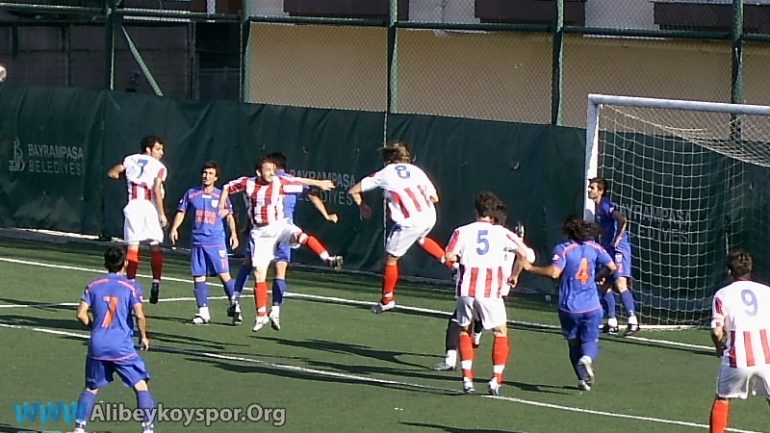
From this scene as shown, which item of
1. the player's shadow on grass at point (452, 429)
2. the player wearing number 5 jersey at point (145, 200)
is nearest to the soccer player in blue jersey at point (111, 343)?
the player's shadow on grass at point (452, 429)

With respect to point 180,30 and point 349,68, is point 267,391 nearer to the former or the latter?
point 349,68

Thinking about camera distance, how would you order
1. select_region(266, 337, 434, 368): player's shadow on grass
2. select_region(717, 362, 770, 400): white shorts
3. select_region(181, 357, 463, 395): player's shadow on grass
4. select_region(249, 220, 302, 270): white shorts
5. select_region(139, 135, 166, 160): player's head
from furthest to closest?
select_region(139, 135, 166, 160): player's head → select_region(249, 220, 302, 270): white shorts → select_region(266, 337, 434, 368): player's shadow on grass → select_region(181, 357, 463, 395): player's shadow on grass → select_region(717, 362, 770, 400): white shorts

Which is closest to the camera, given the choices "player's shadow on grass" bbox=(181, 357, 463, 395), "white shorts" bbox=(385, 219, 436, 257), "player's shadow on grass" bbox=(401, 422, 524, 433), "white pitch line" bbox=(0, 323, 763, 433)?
"player's shadow on grass" bbox=(401, 422, 524, 433)

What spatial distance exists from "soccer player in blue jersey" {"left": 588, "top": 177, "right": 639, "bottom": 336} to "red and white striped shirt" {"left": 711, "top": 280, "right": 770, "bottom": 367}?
6259 millimetres

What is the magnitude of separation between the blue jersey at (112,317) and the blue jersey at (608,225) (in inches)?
303

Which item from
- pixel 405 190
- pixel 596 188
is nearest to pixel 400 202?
pixel 405 190

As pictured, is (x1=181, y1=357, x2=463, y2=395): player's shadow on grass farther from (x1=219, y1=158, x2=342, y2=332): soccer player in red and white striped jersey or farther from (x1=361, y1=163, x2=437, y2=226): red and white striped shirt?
(x1=361, y1=163, x2=437, y2=226): red and white striped shirt

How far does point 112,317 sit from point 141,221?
7012 mm

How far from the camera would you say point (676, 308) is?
66.3 feet

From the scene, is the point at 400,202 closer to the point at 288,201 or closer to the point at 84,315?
the point at 288,201

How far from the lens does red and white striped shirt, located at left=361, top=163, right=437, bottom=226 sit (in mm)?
17469

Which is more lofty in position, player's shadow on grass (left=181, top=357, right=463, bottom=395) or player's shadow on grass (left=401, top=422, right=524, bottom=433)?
player's shadow on grass (left=181, top=357, right=463, bottom=395)

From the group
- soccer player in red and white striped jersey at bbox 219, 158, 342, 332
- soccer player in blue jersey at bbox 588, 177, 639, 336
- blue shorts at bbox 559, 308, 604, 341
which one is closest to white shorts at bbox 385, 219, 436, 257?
soccer player in red and white striped jersey at bbox 219, 158, 342, 332

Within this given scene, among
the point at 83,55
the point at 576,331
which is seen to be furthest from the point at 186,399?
the point at 83,55
